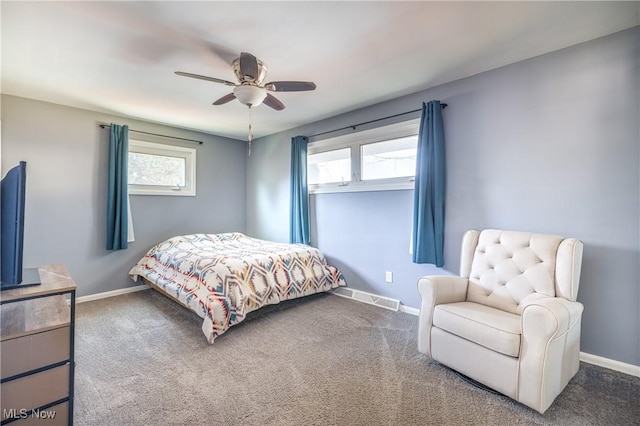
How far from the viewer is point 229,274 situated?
9.07 feet

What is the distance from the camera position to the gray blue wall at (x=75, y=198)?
3238 mm

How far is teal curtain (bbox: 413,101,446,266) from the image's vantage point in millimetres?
2877

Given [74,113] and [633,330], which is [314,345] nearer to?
[633,330]

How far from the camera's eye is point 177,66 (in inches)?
99.6

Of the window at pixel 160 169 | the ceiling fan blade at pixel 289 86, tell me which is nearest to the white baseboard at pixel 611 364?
the ceiling fan blade at pixel 289 86

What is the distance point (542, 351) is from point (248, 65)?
255 cm

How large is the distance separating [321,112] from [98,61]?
7.72 feet

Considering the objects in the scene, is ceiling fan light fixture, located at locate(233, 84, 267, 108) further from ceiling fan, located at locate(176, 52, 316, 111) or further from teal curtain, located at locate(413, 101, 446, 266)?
teal curtain, located at locate(413, 101, 446, 266)

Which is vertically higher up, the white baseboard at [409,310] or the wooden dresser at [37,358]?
the wooden dresser at [37,358]

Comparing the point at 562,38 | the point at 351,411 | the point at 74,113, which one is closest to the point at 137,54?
the point at 74,113

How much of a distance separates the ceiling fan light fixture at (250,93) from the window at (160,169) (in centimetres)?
261

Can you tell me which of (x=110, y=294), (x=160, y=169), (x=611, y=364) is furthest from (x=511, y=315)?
(x=160, y=169)

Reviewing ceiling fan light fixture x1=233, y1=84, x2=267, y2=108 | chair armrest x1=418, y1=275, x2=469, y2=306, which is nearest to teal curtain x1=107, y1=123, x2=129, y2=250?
ceiling fan light fixture x1=233, y1=84, x2=267, y2=108

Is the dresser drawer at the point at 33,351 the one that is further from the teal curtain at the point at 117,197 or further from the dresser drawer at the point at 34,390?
the teal curtain at the point at 117,197
